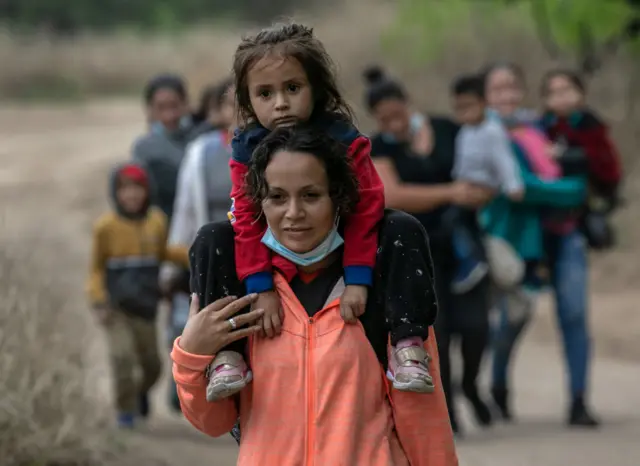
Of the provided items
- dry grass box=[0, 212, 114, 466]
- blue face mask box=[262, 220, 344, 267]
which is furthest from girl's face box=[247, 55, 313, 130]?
dry grass box=[0, 212, 114, 466]

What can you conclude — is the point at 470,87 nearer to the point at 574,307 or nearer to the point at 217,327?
the point at 574,307

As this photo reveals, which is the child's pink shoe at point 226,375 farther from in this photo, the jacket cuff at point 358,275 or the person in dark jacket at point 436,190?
the person in dark jacket at point 436,190

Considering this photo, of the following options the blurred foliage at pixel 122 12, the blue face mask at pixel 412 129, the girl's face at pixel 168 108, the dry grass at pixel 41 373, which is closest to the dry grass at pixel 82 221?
the dry grass at pixel 41 373

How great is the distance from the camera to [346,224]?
330 centimetres

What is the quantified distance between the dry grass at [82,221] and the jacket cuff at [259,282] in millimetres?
2689

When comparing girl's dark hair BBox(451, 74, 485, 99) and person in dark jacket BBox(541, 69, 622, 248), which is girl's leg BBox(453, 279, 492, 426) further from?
girl's dark hair BBox(451, 74, 485, 99)

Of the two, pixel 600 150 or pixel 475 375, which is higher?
pixel 600 150

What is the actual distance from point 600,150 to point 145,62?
23057 mm

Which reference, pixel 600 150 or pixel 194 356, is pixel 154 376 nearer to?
pixel 600 150

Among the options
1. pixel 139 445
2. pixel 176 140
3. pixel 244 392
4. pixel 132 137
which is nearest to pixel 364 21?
pixel 132 137

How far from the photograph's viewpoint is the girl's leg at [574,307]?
777 centimetres

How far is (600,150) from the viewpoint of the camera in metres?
7.84

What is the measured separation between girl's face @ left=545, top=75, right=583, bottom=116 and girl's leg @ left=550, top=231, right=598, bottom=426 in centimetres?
72

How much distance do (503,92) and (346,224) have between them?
15.7 ft
